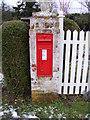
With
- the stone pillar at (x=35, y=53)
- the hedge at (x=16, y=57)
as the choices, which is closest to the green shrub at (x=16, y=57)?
the hedge at (x=16, y=57)

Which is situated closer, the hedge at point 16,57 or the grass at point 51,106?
the grass at point 51,106

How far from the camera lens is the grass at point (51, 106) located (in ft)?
8.89

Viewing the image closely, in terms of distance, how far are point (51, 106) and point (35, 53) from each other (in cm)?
112

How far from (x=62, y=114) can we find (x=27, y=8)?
8162 millimetres

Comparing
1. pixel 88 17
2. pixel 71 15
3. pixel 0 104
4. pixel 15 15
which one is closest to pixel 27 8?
pixel 15 15

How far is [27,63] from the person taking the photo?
3170mm

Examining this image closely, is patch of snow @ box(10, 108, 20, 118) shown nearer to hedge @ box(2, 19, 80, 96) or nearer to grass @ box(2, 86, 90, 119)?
grass @ box(2, 86, 90, 119)

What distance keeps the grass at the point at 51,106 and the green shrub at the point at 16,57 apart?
23cm

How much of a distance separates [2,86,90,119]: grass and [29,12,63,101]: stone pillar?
0.57 ft

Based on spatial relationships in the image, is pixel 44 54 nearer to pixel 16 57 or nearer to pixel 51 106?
pixel 16 57

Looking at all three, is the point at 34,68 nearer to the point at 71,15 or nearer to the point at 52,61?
the point at 52,61

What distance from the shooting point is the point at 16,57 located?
10.0ft

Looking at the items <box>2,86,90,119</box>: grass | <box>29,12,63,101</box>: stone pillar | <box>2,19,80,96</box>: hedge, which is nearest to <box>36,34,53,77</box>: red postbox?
<box>29,12,63,101</box>: stone pillar

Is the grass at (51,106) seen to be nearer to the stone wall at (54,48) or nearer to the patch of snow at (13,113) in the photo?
A: the patch of snow at (13,113)
